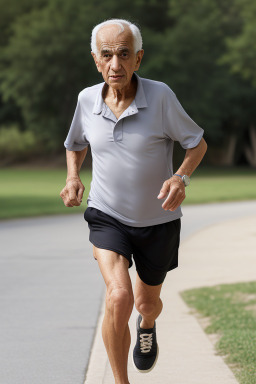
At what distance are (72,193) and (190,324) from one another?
2.84 metres

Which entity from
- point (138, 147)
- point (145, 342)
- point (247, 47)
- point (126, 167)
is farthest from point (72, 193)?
point (247, 47)

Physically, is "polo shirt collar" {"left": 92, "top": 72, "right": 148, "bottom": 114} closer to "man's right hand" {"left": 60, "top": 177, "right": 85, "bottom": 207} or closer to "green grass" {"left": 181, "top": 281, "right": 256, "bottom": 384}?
"man's right hand" {"left": 60, "top": 177, "right": 85, "bottom": 207}

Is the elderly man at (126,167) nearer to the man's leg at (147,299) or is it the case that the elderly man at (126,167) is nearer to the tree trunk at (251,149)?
the man's leg at (147,299)

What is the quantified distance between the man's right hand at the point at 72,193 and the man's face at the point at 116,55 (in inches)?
22.9

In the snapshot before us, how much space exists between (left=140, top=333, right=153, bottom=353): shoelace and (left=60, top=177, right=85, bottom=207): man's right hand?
3.43 ft

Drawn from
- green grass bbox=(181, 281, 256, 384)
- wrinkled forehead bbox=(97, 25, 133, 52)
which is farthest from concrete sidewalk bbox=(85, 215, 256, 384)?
wrinkled forehead bbox=(97, 25, 133, 52)

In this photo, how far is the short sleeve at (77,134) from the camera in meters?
4.82

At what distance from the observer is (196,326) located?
7.07 m

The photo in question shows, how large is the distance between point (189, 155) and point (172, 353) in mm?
1946

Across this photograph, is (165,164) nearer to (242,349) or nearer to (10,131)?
(242,349)

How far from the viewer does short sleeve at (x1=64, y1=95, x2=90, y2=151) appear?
15.8 ft

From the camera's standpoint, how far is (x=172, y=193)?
440 centimetres

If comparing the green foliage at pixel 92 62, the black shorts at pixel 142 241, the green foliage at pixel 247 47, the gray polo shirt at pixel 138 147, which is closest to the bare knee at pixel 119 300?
the black shorts at pixel 142 241

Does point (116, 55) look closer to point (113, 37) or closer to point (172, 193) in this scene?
point (113, 37)
